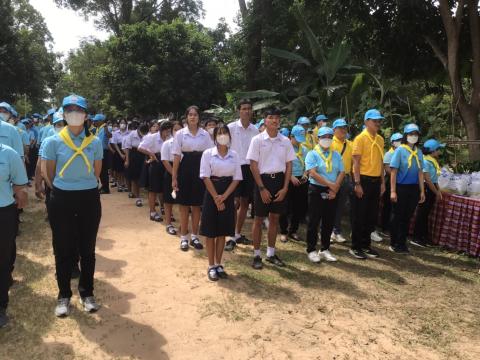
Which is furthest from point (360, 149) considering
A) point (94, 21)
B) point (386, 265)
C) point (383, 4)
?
point (94, 21)

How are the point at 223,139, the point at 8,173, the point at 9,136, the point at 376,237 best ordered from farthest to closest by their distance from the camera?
1. the point at 376,237
2. the point at 223,139
3. the point at 9,136
4. the point at 8,173

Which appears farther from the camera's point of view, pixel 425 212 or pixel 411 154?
pixel 425 212

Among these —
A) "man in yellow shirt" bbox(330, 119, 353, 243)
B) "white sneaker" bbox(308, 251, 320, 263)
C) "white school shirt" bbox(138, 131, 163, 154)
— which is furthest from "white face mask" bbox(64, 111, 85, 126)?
"white school shirt" bbox(138, 131, 163, 154)

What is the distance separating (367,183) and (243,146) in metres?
1.87

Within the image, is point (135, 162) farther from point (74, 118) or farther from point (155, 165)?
point (74, 118)

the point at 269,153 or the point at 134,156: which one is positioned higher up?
the point at 269,153

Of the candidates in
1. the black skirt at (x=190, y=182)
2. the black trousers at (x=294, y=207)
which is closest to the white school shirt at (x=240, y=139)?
the black skirt at (x=190, y=182)

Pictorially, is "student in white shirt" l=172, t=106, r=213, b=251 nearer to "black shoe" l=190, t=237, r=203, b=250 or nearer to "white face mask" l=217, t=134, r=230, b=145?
"black shoe" l=190, t=237, r=203, b=250

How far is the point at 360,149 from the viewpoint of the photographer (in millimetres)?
5754

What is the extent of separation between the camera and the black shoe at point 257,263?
5258 mm

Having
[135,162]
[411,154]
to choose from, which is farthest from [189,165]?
[135,162]

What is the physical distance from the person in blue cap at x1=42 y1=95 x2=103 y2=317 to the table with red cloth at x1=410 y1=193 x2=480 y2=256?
5.34 meters

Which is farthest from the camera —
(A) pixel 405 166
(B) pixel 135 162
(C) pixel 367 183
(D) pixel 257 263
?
(B) pixel 135 162

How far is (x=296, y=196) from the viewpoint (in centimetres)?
682
